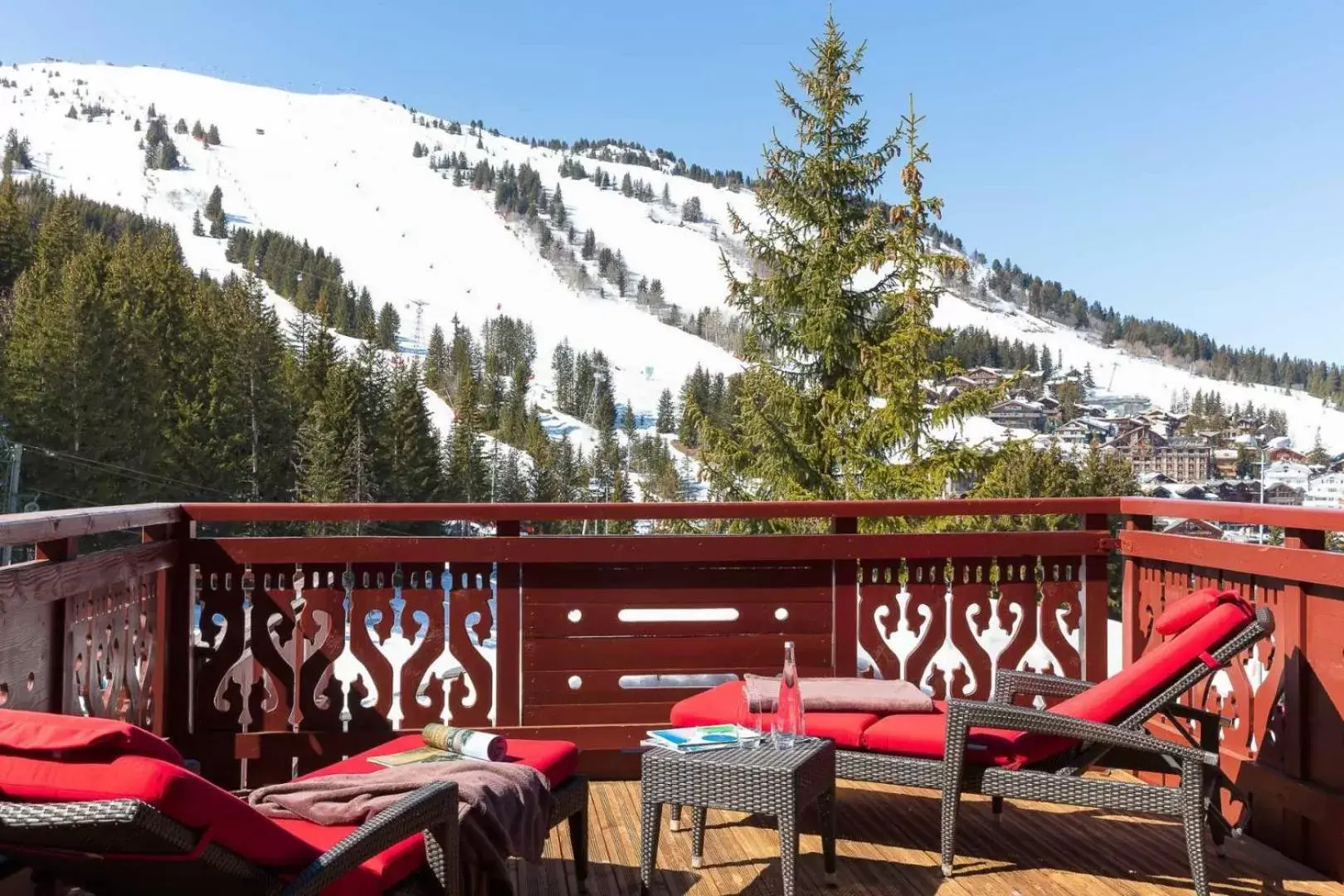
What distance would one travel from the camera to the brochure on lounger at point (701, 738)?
10.3 ft

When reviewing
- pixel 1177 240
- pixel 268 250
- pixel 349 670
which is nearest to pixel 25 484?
pixel 349 670

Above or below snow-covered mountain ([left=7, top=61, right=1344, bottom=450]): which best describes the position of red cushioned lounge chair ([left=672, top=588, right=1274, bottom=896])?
below

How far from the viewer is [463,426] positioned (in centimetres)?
6969

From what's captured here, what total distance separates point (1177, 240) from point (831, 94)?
2432 inches

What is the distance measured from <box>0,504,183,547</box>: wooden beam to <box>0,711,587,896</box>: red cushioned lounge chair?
0.97 metres

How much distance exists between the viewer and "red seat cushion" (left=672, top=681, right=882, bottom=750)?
11.4 ft

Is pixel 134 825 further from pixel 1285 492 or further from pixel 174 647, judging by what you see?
pixel 1285 492

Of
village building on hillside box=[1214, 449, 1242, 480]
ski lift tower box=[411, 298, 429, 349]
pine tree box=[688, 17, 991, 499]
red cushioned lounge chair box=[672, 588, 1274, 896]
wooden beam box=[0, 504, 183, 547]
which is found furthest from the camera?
ski lift tower box=[411, 298, 429, 349]

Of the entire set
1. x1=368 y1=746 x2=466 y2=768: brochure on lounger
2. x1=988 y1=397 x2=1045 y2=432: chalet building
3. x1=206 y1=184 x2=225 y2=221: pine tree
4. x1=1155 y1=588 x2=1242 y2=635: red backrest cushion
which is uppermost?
x1=206 y1=184 x2=225 y2=221: pine tree

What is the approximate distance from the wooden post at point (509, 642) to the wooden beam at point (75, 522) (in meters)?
1.22

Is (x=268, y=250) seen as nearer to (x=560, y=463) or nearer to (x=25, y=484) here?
(x=560, y=463)

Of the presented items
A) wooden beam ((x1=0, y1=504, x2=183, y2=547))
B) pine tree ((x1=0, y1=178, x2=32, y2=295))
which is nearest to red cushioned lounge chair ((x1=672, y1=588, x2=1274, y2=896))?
wooden beam ((x1=0, y1=504, x2=183, y2=547))

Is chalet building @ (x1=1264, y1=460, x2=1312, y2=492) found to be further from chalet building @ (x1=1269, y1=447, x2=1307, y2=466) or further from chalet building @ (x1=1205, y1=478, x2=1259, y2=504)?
chalet building @ (x1=1269, y1=447, x2=1307, y2=466)

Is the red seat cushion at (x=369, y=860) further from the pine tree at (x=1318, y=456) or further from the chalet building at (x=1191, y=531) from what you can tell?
the pine tree at (x=1318, y=456)
